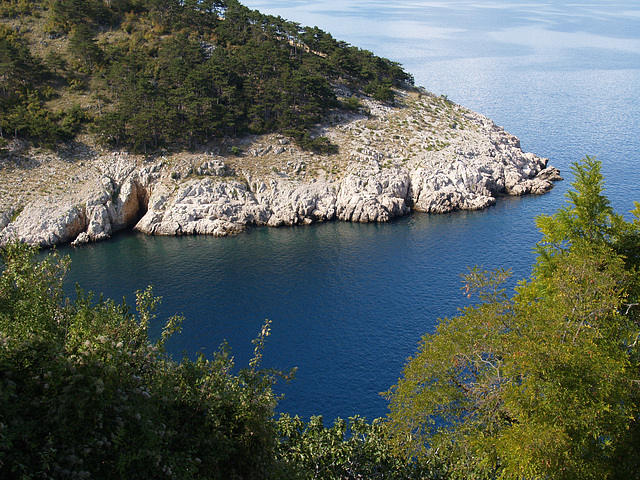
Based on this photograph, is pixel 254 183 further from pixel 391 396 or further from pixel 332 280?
pixel 391 396

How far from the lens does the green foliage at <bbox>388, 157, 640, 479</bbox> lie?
20.3 meters

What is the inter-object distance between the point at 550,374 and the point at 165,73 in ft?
326

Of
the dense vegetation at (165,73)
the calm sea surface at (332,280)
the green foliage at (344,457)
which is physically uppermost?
the dense vegetation at (165,73)

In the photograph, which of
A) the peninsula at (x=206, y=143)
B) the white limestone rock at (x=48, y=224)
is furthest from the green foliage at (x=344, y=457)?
the white limestone rock at (x=48, y=224)

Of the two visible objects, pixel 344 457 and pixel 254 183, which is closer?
pixel 344 457

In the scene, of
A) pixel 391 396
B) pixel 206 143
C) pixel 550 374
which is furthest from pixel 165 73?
pixel 550 374

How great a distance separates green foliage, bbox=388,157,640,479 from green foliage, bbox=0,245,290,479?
10.9 m

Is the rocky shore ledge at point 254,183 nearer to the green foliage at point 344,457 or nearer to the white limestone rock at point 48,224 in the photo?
the white limestone rock at point 48,224

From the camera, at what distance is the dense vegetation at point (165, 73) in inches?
3664

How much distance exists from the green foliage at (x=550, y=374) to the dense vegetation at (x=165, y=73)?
75148 millimetres

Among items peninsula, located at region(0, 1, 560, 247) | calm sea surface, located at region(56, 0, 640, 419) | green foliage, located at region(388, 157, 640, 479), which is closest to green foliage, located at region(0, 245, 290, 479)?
green foliage, located at region(388, 157, 640, 479)

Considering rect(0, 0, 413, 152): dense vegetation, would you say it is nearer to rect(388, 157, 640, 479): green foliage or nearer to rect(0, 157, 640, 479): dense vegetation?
rect(388, 157, 640, 479): green foliage

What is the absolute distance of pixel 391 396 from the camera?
29250mm

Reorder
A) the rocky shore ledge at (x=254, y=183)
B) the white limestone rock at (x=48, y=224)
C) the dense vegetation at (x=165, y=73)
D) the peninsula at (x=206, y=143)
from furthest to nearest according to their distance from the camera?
1. the dense vegetation at (x=165, y=73)
2. the peninsula at (x=206, y=143)
3. the rocky shore ledge at (x=254, y=183)
4. the white limestone rock at (x=48, y=224)
